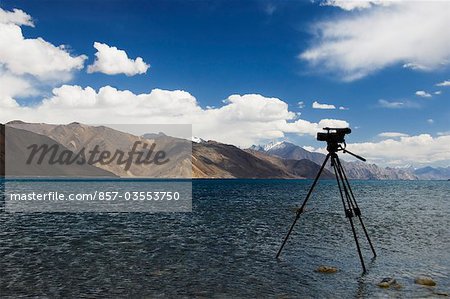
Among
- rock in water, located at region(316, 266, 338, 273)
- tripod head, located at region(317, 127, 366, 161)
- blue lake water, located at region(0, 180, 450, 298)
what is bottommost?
blue lake water, located at region(0, 180, 450, 298)

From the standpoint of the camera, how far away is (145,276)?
24266 millimetres

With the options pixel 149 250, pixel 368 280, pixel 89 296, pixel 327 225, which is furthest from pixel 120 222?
pixel 368 280

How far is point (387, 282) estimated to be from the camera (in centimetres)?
2298

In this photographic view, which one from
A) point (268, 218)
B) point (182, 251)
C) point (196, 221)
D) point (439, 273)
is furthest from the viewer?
point (268, 218)

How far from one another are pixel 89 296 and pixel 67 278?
4.20 m

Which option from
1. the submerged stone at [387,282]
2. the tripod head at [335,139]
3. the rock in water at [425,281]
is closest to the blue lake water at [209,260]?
the rock in water at [425,281]

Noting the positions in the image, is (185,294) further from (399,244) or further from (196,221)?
(196,221)

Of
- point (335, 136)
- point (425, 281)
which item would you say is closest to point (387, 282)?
point (425, 281)

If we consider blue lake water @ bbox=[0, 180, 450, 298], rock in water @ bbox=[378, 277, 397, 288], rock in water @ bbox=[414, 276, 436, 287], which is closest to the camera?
blue lake water @ bbox=[0, 180, 450, 298]

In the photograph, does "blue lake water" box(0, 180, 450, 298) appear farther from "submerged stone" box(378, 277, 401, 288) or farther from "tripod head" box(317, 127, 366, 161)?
"tripod head" box(317, 127, 366, 161)

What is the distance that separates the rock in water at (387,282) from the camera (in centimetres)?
2262

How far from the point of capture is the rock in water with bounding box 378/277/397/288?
2262cm

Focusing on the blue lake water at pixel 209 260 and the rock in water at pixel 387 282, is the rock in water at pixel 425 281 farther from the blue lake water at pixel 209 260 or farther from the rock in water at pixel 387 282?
the rock in water at pixel 387 282

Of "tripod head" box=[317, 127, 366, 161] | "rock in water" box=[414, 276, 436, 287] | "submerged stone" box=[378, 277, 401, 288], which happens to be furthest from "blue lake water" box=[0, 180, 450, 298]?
"tripod head" box=[317, 127, 366, 161]
